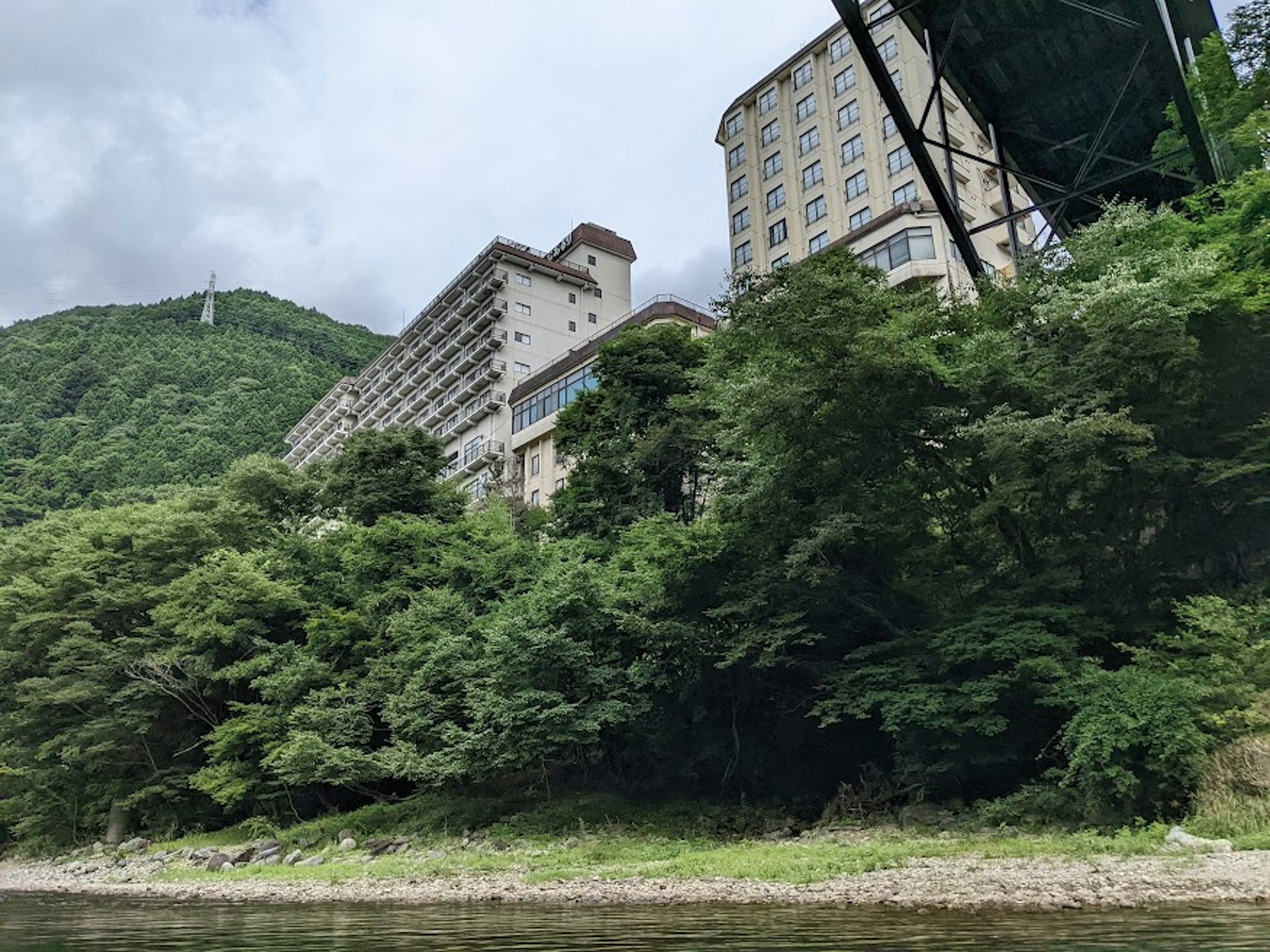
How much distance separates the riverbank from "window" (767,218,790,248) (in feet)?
143

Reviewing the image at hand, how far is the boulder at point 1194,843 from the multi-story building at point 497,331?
49993mm

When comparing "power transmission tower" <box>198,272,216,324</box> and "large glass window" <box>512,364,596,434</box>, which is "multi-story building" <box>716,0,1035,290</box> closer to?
"large glass window" <box>512,364,596,434</box>

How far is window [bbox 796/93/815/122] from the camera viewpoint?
2235 inches

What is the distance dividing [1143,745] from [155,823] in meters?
33.8

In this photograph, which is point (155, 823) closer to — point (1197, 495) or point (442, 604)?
point (442, 604)

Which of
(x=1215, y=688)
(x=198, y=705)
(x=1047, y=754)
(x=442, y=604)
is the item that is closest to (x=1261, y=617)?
(x=1215, y=688)

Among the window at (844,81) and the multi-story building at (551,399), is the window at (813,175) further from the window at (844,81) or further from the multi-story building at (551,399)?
the multi-story building at (551,399)

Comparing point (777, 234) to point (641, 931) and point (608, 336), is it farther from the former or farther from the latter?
point (641, 931)

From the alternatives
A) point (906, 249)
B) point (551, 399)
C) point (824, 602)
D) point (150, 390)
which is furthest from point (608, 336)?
point (150, 390)

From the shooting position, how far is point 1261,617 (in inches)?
631

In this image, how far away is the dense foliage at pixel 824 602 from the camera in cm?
1794

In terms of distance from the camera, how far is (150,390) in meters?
97.1

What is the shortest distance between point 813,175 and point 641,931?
5191cm

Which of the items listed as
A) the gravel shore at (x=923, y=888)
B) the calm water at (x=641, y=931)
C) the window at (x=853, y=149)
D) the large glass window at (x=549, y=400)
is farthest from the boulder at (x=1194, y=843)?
the window at (x=853, y=149)
